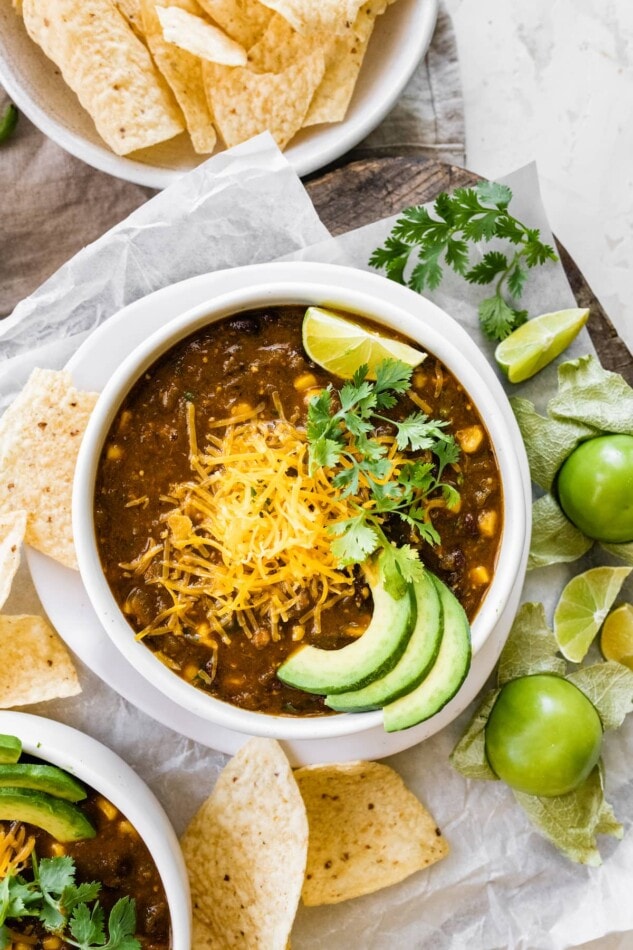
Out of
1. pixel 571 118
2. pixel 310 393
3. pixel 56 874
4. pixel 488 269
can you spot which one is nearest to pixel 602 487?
pixel 488 269

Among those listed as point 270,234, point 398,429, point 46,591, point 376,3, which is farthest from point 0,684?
point 376,3

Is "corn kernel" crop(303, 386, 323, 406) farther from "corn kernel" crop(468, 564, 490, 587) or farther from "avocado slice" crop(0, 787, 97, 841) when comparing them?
"avocado slice" crop(0, 787, 97, 841)

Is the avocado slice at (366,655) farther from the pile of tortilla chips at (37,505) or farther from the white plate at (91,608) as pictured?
the pile of tortilla chips at (37,505)

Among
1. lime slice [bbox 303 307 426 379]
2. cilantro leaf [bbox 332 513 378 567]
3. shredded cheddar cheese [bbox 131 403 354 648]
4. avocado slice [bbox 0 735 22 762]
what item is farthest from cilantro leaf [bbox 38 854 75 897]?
lime slice [bbox 303 307 426 379]

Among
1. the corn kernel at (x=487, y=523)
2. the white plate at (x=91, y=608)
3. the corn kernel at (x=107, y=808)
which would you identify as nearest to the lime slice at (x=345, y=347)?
the white plate at (x=91, y=608)

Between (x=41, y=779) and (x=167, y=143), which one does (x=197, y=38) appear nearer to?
(x=167, y=143)

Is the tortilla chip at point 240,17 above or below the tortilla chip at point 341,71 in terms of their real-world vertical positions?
above
